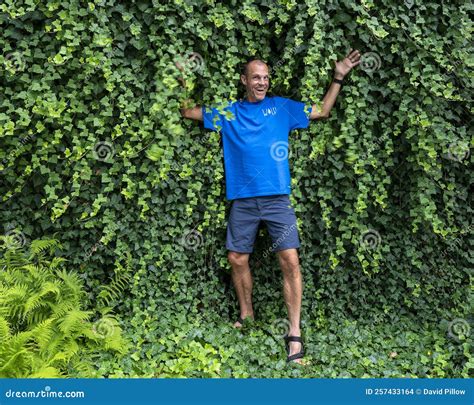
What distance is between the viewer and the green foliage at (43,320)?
4016 mm

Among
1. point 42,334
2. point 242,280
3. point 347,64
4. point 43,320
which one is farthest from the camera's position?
point 242,280

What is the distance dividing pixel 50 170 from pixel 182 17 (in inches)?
64.9

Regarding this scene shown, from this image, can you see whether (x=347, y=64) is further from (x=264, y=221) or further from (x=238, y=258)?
(x=238, y=258)

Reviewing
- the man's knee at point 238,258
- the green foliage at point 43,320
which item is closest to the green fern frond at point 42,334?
the green foliage at point 43,320

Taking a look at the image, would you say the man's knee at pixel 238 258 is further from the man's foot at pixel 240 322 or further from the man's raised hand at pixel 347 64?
the man's raised hand at pixel 347 64

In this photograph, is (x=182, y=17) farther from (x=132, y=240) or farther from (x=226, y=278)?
(x=226, y=278)

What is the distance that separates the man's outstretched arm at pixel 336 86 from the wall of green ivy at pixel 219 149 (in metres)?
0.08

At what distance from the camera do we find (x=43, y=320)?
445 cm

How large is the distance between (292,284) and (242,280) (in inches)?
18.2

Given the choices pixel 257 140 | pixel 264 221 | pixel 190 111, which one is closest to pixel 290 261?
pixel 264 221

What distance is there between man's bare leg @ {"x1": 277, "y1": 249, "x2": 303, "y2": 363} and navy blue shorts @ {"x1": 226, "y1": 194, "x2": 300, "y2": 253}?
0.25ft

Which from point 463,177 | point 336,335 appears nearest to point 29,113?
point 336,335

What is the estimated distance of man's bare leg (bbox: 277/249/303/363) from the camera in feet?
16.1

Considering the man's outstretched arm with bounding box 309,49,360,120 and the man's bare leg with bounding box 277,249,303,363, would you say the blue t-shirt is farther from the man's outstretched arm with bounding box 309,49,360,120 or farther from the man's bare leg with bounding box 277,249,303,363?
the man's bare leg with bounding box 277,249,303,363
